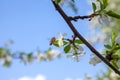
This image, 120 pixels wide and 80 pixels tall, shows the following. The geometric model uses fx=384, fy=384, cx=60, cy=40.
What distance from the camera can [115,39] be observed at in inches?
41.3

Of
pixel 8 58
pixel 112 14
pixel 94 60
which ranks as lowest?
pixel 8 58

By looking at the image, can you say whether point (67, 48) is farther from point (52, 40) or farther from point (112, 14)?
point (112, 14)

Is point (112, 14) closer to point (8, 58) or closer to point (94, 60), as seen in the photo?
point (94, 60)

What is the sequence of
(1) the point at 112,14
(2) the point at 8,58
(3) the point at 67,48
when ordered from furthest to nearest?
1. (2) the point at 8,58
2. (3) the point at 67,48
3. (1) the point at 112,14

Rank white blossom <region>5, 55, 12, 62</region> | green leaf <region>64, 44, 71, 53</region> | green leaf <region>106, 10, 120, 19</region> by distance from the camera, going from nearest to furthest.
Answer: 1. green leaf <region>106, 10, 120, 19</region>
2. green leaf <region>64, 44, 71, 53</region>
3. white blossom <region>5, 55, 12, 62</region>

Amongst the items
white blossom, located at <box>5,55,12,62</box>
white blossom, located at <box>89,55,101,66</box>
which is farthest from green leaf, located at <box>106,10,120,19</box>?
white blossom, located at <box>5,55,12,62</box>

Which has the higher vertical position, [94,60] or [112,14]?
[112,14]

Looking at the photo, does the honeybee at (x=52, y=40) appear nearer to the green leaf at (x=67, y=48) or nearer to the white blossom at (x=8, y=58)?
the green leaf at (x=67, y=48)

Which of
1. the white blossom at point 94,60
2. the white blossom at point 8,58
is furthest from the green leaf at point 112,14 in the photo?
the white blossom at point 8,58

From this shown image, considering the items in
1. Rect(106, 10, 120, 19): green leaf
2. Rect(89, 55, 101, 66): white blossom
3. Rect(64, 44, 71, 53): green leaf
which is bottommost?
Rect(89, 55, 101, 66): white blossom

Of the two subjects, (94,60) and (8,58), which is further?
(8,58)

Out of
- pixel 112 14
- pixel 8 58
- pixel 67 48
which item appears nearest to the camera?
pixel 112 14

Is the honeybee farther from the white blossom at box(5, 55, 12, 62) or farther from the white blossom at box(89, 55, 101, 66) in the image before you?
the white blossom at box(5, 55, 12, 62)

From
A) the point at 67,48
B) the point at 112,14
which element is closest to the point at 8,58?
the point at 67,48
